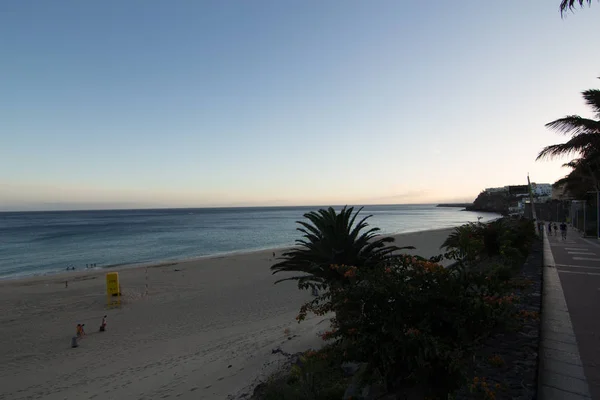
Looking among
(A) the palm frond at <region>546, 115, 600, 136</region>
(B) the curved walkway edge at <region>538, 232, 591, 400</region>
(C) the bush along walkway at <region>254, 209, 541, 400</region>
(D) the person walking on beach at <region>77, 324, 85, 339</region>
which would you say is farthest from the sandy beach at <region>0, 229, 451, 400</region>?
(A) the palm frond at <region>546, 115, 600, 136</region>

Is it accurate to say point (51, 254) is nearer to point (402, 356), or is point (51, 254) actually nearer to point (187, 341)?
point (187, 341)

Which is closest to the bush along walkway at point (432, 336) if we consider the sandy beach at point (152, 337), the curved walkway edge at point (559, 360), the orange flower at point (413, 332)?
the orange flower at point (413, 332)

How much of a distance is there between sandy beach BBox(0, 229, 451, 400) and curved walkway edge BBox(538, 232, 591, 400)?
14.0 feet

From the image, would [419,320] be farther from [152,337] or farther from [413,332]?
[152,337]

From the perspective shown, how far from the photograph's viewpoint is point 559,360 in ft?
11.7

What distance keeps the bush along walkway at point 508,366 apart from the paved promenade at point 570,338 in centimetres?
16

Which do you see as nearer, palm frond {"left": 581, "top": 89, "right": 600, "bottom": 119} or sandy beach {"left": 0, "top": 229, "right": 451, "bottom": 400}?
sandy beach {"left": 0, "top": 229, "right": 451, "bottom": 400}

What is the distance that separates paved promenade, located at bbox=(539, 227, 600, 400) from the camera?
302cm

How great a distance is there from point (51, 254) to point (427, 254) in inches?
1566

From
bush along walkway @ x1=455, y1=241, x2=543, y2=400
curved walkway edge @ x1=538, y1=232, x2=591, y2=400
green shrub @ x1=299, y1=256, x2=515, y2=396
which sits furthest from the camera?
curved walkway edge @ x1=538, y1=232, x2=591, y2=400

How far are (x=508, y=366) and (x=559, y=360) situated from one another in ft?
3.30

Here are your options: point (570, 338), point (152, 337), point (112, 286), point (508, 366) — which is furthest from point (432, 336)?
point (112, 286)

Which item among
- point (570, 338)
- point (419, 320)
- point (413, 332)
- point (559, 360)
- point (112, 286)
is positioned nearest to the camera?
point (413, 332)

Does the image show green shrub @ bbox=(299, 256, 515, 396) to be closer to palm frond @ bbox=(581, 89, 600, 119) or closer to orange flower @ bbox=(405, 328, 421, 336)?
orange flower @ bbox=(405, 328, 421, 336)
